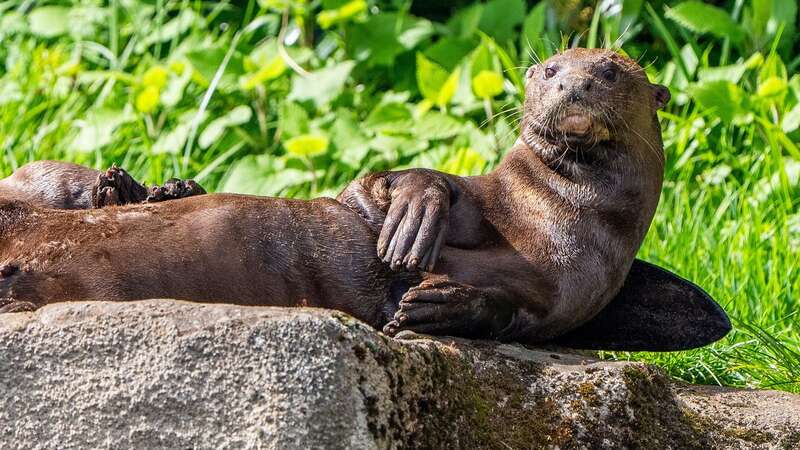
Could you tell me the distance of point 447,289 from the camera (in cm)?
359

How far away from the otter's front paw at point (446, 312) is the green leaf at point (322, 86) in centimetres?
351

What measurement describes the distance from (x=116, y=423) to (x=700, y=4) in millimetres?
5286

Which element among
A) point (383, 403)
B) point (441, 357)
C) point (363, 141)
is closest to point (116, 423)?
point (383, 403)

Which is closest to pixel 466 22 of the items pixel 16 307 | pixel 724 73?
pixel 724 73

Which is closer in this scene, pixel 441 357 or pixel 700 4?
pixel 441 357

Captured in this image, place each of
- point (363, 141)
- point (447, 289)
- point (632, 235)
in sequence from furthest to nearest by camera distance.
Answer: point (363, 141), point (632, 235), point (447, 289)

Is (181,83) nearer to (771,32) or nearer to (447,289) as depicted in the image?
(771,32)

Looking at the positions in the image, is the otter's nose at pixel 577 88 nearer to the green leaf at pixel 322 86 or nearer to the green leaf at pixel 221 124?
the green leaf at pixel 322 86

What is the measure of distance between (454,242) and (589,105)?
54 centimetres

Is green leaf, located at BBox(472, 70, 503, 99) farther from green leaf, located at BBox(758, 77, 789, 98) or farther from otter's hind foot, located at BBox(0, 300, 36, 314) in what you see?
otter's hind foot, located at BBox(0, 300, 36, 314)

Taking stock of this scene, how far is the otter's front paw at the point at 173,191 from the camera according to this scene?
12.7ft

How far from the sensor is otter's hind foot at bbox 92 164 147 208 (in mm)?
3889

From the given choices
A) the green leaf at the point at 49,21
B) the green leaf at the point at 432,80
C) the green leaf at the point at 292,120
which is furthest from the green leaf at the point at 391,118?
the green leaf at the point at 49,21

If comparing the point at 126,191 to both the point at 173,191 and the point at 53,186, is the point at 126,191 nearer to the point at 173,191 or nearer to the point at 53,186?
the point at 173,191
